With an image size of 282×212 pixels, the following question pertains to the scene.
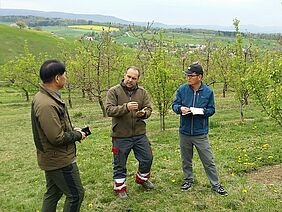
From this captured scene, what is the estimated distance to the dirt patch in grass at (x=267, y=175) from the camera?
7711 millimetres

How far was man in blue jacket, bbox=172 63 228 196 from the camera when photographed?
6.49m

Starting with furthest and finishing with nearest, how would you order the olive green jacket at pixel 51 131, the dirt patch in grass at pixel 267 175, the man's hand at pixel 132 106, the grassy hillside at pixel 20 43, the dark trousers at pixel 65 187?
the grassy hillside at pixel 20 43 < the dirt patch in grass at pixel 267 175 < the man's hand at pixel 132 106 < the dark trousers at pixel 65 187 < the olive green jacket at pixel 51 131

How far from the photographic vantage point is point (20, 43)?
251ft

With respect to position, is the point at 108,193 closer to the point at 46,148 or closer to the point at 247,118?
the point at 46,148

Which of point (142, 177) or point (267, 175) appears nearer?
point (142, 177)

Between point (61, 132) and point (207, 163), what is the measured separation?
3132 mm

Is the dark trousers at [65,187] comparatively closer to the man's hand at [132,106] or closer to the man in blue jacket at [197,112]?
the man's hand at [132,106]

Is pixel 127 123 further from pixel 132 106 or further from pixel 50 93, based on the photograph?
pixel 50 93

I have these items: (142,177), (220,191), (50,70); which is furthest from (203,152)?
(50,70)

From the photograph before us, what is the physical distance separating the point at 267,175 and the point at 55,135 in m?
5.38

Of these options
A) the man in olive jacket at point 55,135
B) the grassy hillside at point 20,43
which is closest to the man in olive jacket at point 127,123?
the man in olive jacket at point 55,135

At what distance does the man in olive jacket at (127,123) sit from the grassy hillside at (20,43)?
64.4 m

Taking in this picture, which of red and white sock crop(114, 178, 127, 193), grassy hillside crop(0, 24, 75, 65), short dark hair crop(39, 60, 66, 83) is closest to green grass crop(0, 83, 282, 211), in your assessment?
red and white sock crop(114, 178, 127, 193)

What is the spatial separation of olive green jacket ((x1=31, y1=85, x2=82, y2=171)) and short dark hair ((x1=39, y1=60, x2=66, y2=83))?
138mm
